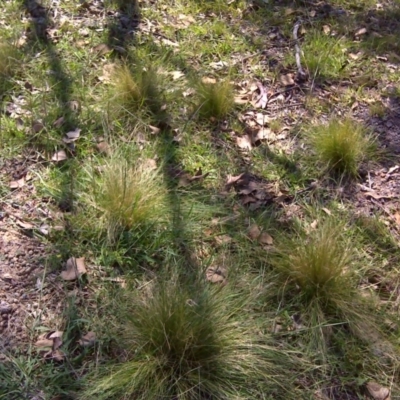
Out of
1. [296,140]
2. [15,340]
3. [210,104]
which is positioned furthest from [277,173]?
[15,340]

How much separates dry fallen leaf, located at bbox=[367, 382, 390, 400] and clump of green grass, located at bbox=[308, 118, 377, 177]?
145 centimetres

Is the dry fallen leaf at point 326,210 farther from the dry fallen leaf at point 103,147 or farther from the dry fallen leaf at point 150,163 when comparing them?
the dry fallen leaf at point 103,147

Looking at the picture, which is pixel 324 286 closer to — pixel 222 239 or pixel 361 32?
pixel 222 239

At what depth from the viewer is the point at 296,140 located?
12.5 feet

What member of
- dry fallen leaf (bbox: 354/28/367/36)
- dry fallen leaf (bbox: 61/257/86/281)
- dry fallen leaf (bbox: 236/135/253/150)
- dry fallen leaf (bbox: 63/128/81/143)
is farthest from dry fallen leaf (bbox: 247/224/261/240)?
dry fallen leaf (bbox: 354/28/367/36)

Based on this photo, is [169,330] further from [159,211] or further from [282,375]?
[159,211]

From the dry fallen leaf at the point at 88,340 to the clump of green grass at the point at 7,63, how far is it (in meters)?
2.07

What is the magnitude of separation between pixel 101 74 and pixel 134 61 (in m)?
0.33

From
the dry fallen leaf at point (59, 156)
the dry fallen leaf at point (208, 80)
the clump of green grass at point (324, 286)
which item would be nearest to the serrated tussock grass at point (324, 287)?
the clump of green grass at point (324, 286)

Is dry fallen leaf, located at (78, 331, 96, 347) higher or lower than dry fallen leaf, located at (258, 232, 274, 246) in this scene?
lower

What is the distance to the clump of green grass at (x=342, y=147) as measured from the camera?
3.48 metres

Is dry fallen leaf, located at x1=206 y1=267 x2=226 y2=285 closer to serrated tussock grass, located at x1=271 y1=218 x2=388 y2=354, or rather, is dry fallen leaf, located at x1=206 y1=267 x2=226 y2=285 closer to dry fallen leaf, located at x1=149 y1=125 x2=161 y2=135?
serrated tussock grass, located at x1=271 y1=218 x2=388 y2=354

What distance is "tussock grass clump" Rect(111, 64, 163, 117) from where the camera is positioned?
12.3 ft

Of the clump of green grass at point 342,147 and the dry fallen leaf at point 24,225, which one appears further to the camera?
the clump of green grass at point 342,147
